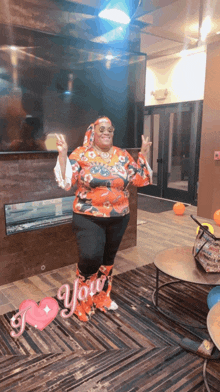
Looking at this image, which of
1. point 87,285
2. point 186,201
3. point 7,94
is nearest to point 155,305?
point 87,285

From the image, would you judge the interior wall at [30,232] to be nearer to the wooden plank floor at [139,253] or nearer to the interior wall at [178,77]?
the wooden plank floor at [139,253]

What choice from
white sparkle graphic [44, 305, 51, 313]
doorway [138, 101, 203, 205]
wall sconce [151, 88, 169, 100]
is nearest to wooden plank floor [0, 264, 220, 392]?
white sparkle graphic [44, 305, 51, 313]

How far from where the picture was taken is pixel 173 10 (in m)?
3.40

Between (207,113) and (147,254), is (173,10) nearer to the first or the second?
(207,113)

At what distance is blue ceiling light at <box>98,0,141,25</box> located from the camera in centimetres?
291

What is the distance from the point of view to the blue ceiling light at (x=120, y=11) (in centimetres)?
291

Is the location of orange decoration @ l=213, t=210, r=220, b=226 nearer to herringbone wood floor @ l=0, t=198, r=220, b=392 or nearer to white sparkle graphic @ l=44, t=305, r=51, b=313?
herringbone wood floor @ l=0, t=198, r=220, b=392

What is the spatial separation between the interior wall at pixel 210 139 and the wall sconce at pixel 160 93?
61.0 inches

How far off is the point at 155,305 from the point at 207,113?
3.56 metres

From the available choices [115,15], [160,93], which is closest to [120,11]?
[115,15]

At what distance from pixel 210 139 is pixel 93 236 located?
3.52 meters

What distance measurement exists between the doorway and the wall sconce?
0.66ft

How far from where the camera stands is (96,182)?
2.03 meters

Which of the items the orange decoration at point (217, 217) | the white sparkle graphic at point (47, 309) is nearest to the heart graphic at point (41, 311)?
the white sparkle graphic at point (47, 309)
